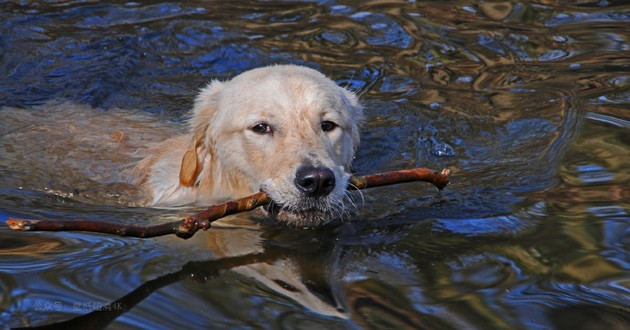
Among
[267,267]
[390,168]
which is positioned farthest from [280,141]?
[390,168]

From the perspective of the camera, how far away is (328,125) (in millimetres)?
5133

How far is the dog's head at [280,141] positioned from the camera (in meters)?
4.46

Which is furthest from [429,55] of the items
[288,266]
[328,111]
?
[288,266]

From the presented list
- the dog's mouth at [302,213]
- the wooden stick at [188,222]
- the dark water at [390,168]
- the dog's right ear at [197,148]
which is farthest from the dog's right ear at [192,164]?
the wooden stick at [188,222]

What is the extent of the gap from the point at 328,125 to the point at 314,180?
83 centimetres

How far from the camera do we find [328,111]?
5.08 meters

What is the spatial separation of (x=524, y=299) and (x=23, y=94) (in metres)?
5.47

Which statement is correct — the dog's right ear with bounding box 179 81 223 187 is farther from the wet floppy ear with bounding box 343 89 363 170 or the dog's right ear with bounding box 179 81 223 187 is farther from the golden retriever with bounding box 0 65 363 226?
A: the wet floppy ear with bounding box 343 89 363 170

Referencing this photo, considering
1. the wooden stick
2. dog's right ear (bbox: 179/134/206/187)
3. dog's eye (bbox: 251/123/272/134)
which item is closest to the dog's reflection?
the wooden stick

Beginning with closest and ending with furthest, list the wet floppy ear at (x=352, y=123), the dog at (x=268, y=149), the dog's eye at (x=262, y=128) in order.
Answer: the dog at (x=268, y=149), the dog's eye at (x=262, y=128), the wet floppy ear at (x=352, y=123)

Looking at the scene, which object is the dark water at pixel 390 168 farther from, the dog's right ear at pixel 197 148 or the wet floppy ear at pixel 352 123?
the dog's right ear at pixel 197 148

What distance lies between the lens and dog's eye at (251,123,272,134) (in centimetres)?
501

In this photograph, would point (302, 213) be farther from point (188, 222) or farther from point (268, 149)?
point (188, 222)

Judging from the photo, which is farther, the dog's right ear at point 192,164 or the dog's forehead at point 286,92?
the dog's right ear at point 192,164
